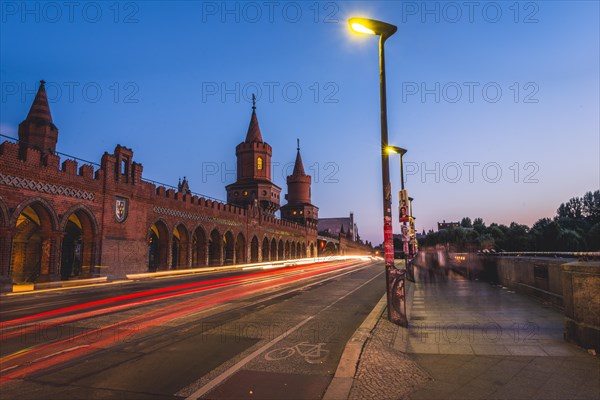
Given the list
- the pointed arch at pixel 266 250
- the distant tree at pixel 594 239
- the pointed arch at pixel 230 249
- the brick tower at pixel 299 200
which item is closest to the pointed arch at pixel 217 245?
the pointed arch at pixel 230 249

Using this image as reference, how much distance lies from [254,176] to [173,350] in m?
65.8

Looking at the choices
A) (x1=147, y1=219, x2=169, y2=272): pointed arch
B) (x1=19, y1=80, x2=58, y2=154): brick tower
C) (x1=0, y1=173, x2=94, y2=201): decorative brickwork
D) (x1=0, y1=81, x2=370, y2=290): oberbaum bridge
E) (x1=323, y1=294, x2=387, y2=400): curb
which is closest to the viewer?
(x1=323, y1=294, x2=387, y2=400): curb

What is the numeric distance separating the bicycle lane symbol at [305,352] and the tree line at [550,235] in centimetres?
3255

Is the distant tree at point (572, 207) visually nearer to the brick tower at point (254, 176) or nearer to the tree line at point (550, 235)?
the tree line at point (550, 235)

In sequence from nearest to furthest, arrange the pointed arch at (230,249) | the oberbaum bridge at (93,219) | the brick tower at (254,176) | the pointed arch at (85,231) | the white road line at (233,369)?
1. the white road line at (233,369)
2. the oberbaum bridge at (93,219)
3. the pointed arch at (85,231)
4. the pointed arch at (230,249)
5. the brick tower at (254,176)

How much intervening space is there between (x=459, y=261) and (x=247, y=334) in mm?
23451

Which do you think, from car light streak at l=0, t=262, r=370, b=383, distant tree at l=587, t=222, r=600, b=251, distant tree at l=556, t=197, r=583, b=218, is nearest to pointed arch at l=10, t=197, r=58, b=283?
car light streak at l=0, t=262, r=370, b=383

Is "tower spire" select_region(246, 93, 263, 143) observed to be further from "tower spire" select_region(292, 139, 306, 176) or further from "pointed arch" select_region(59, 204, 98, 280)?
"pointed arch" select_region(59, 204, 98, 280)

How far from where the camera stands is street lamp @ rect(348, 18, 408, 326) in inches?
350

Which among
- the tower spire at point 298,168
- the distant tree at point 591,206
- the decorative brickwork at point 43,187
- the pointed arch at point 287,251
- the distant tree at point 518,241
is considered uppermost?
the tower spire at point 298,168

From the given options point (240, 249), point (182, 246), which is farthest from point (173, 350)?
point (240, 249)

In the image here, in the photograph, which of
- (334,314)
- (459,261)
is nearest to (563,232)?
(459,261)

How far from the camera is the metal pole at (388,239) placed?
8.88 metres

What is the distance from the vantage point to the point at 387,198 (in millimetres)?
9586
